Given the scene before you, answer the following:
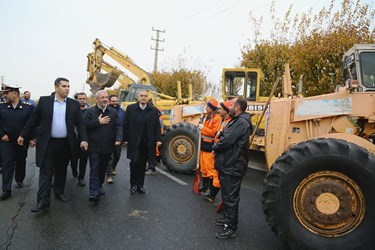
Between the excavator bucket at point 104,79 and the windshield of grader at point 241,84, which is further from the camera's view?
the excavator bucket at point 104,79

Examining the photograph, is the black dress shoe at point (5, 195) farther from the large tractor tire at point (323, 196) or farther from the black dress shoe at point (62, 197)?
the large tractor tire at point (323, 196)

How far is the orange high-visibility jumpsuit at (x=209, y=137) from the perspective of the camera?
5754 mm

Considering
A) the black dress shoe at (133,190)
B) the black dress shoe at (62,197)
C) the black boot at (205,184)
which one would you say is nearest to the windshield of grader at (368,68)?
the black boot at (205,184)

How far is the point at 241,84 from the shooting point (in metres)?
8.27

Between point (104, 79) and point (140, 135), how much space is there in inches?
451

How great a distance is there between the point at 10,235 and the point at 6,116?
90.4 inches

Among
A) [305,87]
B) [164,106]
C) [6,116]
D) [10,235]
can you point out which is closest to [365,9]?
[305,87]

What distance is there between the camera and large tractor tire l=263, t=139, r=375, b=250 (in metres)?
3.22

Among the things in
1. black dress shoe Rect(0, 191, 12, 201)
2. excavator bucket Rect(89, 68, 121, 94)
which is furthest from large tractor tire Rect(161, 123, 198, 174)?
excavator bucket Rect(89, 68, 121, 94)

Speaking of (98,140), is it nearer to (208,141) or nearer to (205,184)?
(208,141)

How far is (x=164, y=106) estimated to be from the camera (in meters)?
12.0

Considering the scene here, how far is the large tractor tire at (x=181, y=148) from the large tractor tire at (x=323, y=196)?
165 inches

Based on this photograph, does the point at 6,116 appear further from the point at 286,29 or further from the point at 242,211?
the point at 286,29

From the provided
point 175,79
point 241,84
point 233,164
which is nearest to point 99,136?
point 233,164
